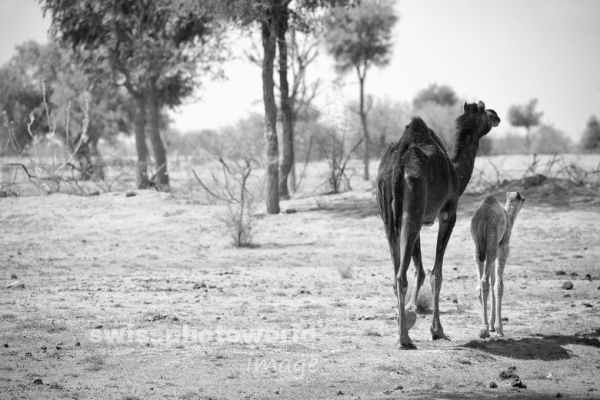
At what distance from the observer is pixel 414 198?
6945mm

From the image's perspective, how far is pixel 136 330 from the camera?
25.5 feet

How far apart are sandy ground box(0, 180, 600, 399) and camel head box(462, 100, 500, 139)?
2.03 metres

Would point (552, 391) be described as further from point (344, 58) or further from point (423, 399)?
point (344, 58)

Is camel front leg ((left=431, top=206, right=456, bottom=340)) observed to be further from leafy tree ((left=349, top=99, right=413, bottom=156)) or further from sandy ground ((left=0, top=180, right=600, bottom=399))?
leafy tree ((left=349, top=99, right=413, bottom=156))

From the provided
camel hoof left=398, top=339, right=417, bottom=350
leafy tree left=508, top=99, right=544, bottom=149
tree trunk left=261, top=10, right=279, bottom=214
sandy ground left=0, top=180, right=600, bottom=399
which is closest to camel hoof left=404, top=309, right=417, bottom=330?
camel hoof left=398, top=339, right=417, bottom=350

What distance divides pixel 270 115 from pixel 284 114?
3408 millimetres

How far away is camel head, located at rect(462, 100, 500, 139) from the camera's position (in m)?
8.27

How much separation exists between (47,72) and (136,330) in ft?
115

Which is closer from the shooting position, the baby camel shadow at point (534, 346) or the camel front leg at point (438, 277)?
the baby camel shadow at point (534, 346)

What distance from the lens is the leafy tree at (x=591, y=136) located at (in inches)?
2036

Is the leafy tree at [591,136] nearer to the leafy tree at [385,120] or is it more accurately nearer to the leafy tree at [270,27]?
the leafy tree at [385,120]

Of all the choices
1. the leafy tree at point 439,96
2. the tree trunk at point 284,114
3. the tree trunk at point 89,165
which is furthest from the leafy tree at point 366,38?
the leafy tree at point 439,96

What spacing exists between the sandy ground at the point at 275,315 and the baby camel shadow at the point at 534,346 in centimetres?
3

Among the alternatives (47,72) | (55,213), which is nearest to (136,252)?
(55,213)
